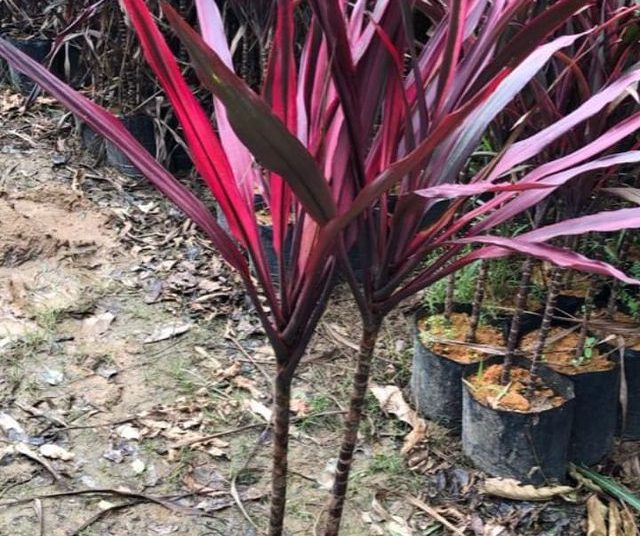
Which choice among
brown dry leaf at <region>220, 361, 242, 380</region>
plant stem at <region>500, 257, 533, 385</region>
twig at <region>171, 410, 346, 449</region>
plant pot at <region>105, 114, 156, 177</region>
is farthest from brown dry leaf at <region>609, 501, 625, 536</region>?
plant pot at <region>105, 114, 156, 177</region>

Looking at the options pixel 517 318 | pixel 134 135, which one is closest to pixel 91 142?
pixel 134 135

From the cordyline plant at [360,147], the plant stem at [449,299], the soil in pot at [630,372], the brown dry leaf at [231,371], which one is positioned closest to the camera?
the cordyline plant at [360,147]

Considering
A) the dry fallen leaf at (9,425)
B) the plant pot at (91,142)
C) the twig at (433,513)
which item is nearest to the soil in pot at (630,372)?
the twig at (433,513)

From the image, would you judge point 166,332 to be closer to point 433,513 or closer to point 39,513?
point 39,513

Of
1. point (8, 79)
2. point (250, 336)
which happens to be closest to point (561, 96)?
point (250, 336)

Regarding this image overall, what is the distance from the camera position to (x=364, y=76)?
2.82ft

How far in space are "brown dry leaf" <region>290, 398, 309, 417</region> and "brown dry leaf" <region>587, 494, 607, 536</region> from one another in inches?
25.3

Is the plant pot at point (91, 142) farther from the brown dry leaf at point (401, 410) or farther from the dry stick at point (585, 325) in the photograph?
the dry stick at point (585, 325)

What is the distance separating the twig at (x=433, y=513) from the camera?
1.51 metres

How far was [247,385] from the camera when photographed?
191 cm

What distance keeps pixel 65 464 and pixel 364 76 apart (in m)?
1.13

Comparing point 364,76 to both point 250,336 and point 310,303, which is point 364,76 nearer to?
point 310,303

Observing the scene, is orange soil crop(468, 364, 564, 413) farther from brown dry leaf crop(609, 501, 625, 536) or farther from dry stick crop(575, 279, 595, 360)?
brown dry leaf crop(609, 501, 625, 536)

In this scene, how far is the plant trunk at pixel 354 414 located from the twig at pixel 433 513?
1.71ft
